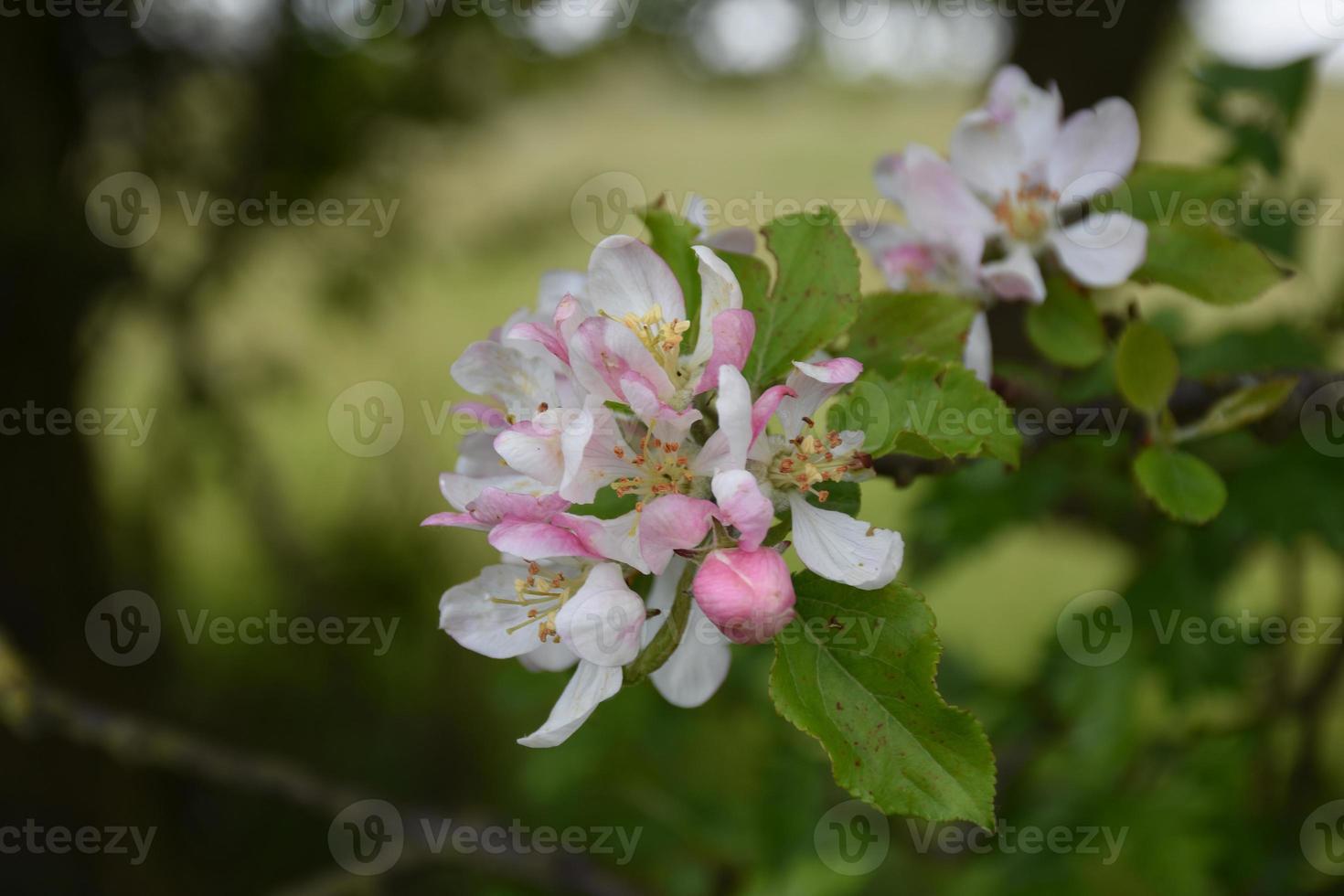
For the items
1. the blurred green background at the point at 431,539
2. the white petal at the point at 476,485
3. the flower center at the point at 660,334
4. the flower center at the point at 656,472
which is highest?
the flower center at the point at 660,334

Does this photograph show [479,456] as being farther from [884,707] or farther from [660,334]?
[884,707]

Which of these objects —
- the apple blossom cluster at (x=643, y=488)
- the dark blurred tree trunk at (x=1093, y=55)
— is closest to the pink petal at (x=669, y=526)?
the apple blossom cluster at (x=643, y=488)

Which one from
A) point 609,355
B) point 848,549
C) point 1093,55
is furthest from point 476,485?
point 1093,55

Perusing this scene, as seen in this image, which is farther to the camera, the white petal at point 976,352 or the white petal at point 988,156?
the white petal at point 988,156

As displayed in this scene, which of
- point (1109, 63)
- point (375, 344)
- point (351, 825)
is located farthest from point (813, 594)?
point (375, 344)

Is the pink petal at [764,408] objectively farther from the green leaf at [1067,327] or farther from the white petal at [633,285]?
the green leaf at [1067,327]

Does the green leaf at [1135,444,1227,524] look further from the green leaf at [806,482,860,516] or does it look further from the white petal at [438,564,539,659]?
the white petal at [438,564,539,659]

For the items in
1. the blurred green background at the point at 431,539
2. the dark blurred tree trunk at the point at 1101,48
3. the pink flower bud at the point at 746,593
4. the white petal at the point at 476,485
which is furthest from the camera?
the dark blurred tree trunk at the point at 1101,48
